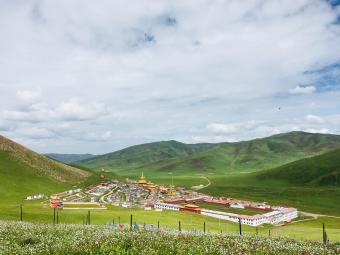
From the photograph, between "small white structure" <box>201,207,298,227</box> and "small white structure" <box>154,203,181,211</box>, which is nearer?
"small white structure" <box>201,207,298,227</box>

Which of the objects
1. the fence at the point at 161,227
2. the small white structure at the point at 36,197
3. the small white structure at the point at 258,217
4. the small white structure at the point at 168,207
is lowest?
the small white structure at the point at 258,217

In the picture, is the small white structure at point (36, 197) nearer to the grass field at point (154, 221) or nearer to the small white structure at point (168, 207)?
the small white structure at point (168, 207)

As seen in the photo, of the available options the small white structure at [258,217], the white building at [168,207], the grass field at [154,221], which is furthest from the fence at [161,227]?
the white building at [168,207]

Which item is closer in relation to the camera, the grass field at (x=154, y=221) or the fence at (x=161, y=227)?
the fence at (x=161, y=227)

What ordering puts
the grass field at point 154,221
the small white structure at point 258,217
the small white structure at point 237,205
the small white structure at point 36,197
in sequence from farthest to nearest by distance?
the small white structure at point 237,205
the small white structure at point 36,197
the small white structure at point 258,217
the grass field at point 154,221

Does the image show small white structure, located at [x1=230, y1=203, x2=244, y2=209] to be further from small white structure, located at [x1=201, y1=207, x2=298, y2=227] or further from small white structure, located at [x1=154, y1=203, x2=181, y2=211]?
small white structure, located at [x1=154, y1=203, x2=181, y2=211]

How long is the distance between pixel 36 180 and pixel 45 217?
122 metres

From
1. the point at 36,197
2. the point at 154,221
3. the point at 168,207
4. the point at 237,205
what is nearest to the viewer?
→ the point at 154,221

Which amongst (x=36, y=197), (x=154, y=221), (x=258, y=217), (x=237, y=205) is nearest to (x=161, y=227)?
(x=154, y=221)

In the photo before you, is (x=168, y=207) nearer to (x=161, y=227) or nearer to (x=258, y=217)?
(x=258, y=217)

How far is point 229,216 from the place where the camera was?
387ft

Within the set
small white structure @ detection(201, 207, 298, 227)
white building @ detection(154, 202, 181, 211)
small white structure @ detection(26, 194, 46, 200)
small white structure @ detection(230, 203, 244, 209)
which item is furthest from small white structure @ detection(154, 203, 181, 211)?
small white structure @ detection(26, 194, 46, 200)

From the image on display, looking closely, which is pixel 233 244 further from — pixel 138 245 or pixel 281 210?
pixel 281 210

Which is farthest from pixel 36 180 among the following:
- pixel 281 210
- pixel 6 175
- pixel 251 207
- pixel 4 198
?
pixel 281 210
